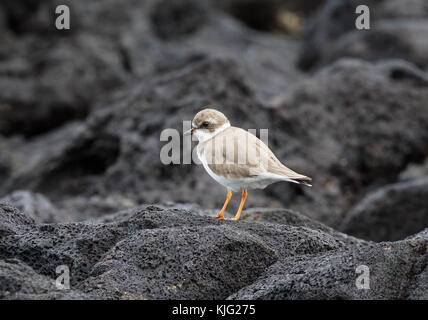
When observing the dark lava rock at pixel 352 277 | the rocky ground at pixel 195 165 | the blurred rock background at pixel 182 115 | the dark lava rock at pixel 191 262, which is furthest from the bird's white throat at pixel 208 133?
the dark lava rock at pixel 352 277

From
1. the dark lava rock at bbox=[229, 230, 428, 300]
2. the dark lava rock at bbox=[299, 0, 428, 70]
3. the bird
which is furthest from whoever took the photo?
the dark lava rock at bbox=[299, 0, 428, 70]

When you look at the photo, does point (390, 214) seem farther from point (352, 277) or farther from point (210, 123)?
point (352, 277)

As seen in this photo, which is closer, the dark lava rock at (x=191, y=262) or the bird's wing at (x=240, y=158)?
the dark lava rock at (x=191, y=262)

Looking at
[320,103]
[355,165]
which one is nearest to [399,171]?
[355,165]

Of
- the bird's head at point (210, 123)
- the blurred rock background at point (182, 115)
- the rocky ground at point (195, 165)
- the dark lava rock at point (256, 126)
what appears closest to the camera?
the rocky ground at point (195, 165)

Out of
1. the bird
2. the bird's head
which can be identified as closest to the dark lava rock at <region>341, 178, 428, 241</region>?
the bird

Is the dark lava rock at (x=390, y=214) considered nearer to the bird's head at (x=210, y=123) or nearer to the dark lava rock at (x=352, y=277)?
the bird's head at (x=210, y=123)

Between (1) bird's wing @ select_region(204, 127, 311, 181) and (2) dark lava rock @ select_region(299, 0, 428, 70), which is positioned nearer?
(1) bird's wing @ select_region(204, 127, 311, 181)

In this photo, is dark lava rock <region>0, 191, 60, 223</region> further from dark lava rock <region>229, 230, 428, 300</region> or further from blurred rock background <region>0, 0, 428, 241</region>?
dark lava rock <region>229, 230, 428, 300</region>
